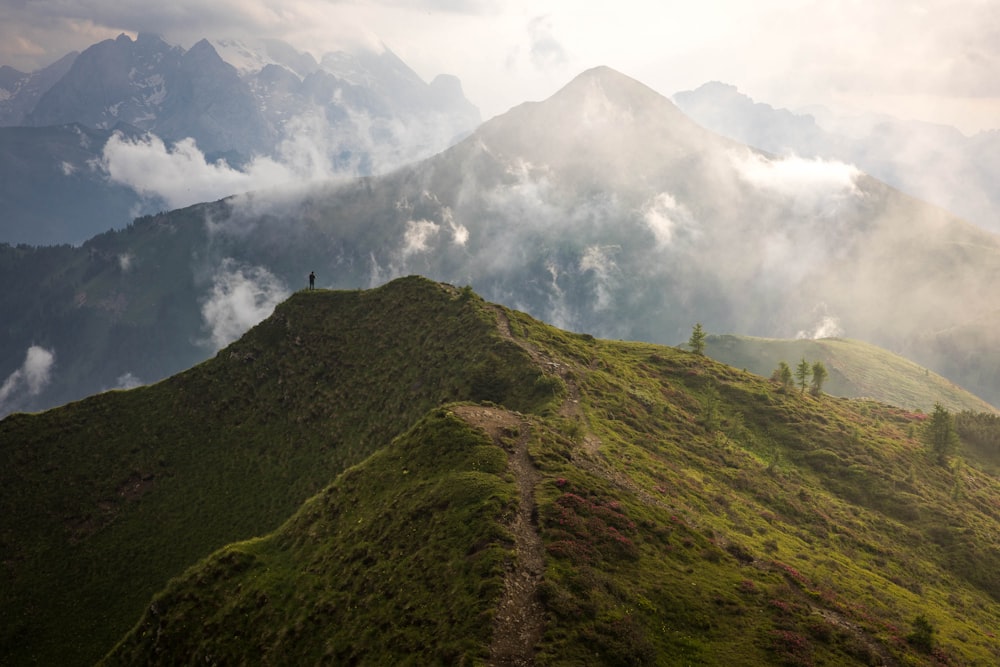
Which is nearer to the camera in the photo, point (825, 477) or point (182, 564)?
point (182, 564)

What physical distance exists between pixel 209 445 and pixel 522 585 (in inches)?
3874

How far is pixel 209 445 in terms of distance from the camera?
11625 centimetres

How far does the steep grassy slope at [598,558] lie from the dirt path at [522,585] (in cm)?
16

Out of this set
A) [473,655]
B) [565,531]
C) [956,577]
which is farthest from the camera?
[956,577]

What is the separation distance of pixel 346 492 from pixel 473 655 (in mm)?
39223

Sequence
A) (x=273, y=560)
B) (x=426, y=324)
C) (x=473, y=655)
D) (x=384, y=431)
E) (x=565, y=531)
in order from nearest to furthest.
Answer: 1. (x=473, y=655)
2. (x=565, y=531)
3. (x=273, y=560)
4. (x=384, y=431)
5. (x=426, y=324)

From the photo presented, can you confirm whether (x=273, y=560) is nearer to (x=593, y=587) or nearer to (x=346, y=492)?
(x=346, y=492)

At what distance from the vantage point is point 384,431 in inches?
4016

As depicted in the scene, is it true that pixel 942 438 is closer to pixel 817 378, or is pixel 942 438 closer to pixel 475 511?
pixel 817 378

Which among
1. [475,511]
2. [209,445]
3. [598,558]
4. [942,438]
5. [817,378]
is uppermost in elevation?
[817,378]

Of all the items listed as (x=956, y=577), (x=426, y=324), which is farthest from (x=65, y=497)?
(x=956, y=577)

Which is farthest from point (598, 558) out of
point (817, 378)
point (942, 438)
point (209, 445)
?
point (817, 378)

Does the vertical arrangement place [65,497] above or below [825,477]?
below

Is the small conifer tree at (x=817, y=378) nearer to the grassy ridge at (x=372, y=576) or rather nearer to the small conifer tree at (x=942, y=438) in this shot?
the small conifer tree at (x=942, y=438)
